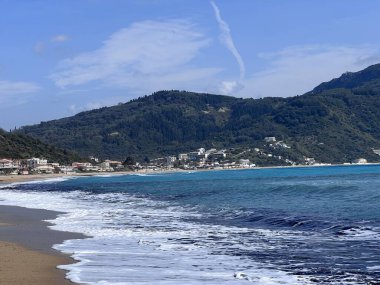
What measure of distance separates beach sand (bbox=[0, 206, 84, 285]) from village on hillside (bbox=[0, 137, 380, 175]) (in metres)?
93.9

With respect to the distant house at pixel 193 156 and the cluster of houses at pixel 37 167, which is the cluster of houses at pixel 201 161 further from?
the cluster of houses at pixel 37 167

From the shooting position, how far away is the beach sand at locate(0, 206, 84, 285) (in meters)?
10.2

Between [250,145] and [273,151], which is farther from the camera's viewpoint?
[250,145]

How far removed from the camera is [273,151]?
16775cm

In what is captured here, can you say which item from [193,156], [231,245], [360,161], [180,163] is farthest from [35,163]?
[231,245]

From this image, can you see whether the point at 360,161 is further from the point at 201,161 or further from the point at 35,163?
the point at 35,163

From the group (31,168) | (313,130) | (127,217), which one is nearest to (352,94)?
(313,130)

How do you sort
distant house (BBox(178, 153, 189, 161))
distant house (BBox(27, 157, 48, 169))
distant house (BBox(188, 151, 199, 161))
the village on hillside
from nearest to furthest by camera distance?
distant house (BBox(27, 157, 48, 169)) < the village on hillside < distant house (BBox(178, 153, 189, 161)) < distant house (BBox(188, 151, 199, 161))

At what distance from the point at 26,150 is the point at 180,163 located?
2023 inches

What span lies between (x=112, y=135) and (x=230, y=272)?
188 m

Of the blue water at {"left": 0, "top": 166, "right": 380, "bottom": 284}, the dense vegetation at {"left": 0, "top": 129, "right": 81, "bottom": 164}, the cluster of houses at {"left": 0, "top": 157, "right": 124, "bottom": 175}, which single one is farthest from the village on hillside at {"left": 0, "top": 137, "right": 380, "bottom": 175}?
the blue water at {"left": 0, "top": 166, "right": 380, "bottom": 284}

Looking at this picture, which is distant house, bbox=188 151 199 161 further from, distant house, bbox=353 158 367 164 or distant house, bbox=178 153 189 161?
distant house, bbox=353 158 367 164

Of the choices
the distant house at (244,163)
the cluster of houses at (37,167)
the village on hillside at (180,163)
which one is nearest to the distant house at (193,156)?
the village on hillside at (180,163)

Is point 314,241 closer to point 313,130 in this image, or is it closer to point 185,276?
point 185,276
